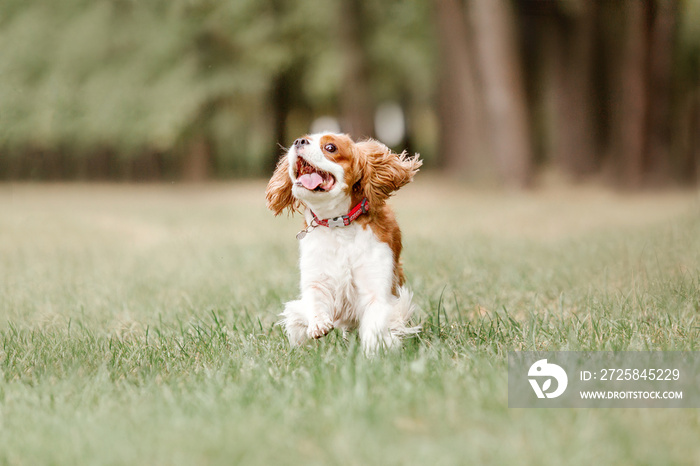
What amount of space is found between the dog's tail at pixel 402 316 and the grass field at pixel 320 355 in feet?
0.42

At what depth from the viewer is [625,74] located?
44.6 ft

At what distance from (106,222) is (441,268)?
778 cm

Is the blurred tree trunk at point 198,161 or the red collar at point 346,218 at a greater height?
the red collar at point 346,218

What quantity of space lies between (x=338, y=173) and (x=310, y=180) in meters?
0.14

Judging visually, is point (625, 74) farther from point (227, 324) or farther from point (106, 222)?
point (227, 324)

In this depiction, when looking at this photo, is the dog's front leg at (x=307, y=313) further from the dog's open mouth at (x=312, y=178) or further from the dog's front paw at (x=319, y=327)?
the dog's open mouth at (x=312, y=178)

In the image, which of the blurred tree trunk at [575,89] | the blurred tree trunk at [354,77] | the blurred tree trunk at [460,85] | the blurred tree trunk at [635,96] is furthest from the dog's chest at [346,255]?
the blurred tree trunk at [354,77]

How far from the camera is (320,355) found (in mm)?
3379

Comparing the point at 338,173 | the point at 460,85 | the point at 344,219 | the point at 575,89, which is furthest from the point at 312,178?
the point at 575,89

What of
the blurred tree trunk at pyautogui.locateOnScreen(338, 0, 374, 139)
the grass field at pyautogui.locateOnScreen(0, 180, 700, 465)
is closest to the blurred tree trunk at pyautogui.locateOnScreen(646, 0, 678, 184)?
the grass field at pyautogui.locateOnScreen(0, 180, 700, 465)

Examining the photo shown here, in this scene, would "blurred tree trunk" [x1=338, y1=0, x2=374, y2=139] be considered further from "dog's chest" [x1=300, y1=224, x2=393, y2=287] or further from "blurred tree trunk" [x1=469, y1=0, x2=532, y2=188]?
"dog's chest" [x1=300, y1=224, x2=393, y2=287]

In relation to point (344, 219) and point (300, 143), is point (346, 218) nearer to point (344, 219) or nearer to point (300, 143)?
point (344, 219)

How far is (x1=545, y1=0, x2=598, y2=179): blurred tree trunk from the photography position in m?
16.8

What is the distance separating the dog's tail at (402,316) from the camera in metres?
3.72
